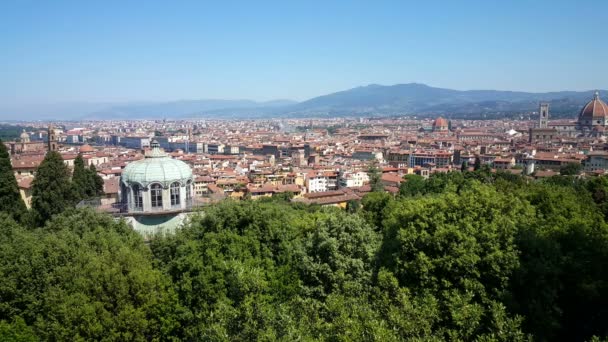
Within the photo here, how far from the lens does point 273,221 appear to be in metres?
16.8

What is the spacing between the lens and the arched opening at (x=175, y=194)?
2411 centimetres

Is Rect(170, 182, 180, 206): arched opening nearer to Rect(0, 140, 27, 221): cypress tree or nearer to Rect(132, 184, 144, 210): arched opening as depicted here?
Rect(132, 184, 144, 210): arched opening

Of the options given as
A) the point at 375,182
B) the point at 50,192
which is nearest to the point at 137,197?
the point at 50,192

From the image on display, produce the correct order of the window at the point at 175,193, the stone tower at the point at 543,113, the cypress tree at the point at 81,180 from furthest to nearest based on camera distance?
the stone tower at the point at 543,113 < the cypress tree at the point at 81,180 < the window at the point at 175,193

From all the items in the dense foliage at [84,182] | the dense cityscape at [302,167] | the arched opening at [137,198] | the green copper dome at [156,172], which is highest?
the green copper dome at [156,172]

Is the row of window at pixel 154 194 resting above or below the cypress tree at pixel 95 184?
above

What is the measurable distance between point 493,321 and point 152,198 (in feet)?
56.1

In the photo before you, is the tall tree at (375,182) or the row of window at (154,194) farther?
the tall tree at (375,182)

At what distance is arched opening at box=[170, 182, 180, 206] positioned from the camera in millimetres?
24109

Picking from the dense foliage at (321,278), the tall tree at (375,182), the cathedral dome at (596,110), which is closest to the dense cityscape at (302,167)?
the cathedral dome at (596,110)

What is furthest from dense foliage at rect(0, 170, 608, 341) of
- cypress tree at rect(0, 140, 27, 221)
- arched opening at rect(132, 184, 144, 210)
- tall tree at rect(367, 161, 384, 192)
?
tall tree at rect(367, 161, 384, 192)

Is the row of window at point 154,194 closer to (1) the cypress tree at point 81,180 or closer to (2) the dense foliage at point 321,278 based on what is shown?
(2) the dense foliage at point 321,278

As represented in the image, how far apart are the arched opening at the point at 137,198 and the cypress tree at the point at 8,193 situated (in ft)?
34.5

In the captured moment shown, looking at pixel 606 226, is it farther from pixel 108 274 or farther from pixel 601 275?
pixel 108 274
